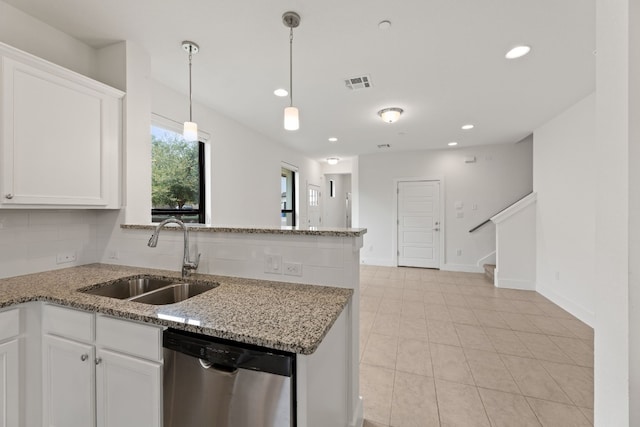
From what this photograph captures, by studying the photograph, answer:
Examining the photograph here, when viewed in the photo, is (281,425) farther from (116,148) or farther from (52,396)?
(116,148)

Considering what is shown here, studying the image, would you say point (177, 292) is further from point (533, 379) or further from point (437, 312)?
point (437, 312)

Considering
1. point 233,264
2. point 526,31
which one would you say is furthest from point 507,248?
point 233,264

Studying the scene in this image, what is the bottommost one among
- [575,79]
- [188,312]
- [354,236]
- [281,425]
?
[281,425]

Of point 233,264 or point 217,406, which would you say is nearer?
point 217,406

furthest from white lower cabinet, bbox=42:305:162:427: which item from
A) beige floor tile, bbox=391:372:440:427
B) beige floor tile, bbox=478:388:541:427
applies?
beige floor tile, bbox=478:388:541:427

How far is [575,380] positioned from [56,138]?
13.5ft

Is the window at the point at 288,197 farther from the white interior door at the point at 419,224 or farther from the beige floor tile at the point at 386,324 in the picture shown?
the beige floor tile at the point at 386,324

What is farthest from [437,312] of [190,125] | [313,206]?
[313,206]

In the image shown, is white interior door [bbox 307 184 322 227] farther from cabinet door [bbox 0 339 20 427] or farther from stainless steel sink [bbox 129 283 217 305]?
cabinet door [bbox 0 339 20 427]

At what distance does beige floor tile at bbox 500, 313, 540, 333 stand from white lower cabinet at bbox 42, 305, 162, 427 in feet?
11.4

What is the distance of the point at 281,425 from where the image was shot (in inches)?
38.3

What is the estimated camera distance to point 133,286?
186 centimetres

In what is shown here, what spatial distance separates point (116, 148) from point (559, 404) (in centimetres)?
373

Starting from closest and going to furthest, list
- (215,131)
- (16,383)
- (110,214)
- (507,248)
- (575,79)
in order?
1. (16,383)
2. (110,214)
3. (575,79)
4. (215,131)
5. (507,248)
